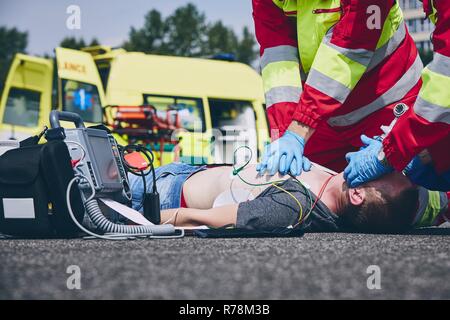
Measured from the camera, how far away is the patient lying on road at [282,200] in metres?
3.17

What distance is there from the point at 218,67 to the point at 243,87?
45cm

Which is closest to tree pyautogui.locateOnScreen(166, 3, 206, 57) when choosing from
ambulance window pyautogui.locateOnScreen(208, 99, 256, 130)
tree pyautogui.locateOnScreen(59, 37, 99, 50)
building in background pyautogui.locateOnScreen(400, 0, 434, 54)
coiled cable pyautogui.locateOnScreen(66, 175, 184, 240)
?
tree pyautogui.locateOnScreen(59, 37, 99, 50)

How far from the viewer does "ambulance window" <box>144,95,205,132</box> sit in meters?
8.74

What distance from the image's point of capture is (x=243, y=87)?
948 cm

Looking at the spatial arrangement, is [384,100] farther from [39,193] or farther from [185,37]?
[185,37]

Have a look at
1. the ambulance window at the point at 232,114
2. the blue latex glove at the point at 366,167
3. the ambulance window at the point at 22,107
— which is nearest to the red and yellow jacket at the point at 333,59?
the blue latex glove at the point at 366,167

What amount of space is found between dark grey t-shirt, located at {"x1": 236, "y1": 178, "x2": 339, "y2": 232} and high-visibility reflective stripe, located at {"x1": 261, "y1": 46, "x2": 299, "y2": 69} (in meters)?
0.90

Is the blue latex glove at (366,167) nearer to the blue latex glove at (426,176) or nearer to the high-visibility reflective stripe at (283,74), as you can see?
the blue latex glove at (426,176)

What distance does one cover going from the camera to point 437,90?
118 inches

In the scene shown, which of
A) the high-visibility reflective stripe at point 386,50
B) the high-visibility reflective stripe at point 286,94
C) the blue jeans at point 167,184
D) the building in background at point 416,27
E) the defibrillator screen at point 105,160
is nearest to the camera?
the defibrillator screen at point 105,160

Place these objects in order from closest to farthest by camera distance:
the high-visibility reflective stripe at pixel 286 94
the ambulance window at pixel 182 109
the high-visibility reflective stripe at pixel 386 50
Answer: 1. the high-visibility reflective stripe at pixel 386 50
2. the high-visibility reflective stripe at pixel 286 94
3. the ambulance window at pixel 182 109

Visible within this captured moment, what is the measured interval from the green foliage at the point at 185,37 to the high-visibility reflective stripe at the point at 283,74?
3200 centimetres

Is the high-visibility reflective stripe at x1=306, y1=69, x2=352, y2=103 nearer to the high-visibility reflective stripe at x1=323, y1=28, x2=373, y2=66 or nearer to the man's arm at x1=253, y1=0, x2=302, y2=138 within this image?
the high-visibility reflective stripe at x1=323, y1=28, x2=373, y2=66

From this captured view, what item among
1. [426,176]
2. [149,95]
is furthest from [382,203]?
[149,95]
